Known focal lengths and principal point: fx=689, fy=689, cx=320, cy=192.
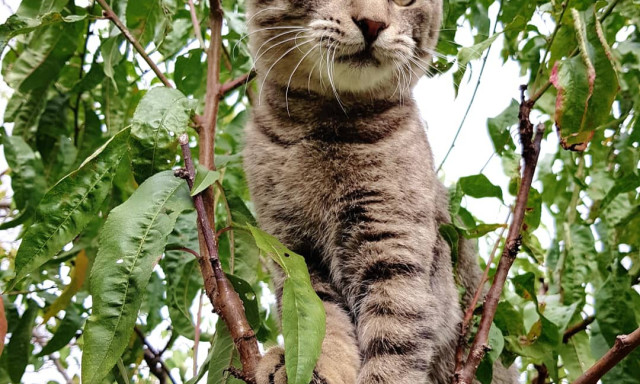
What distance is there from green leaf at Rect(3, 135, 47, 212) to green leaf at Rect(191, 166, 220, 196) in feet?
3.60

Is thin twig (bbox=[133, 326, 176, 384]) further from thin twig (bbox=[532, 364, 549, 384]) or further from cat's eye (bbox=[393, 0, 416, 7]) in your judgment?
cat's eye (bbox=[393, 0, 416, 7])

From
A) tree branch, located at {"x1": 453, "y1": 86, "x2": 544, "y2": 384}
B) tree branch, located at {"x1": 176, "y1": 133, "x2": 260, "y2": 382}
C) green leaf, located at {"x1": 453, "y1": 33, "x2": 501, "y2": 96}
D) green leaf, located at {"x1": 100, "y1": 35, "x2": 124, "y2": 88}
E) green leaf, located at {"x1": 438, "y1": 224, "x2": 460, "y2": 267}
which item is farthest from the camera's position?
green leaf, located at {"x1": 100, "y1": 35, "x2": 124, "y2": 88}

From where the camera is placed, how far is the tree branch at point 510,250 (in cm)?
180

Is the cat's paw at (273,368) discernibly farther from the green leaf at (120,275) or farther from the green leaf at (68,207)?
the green leaf at (68,207)

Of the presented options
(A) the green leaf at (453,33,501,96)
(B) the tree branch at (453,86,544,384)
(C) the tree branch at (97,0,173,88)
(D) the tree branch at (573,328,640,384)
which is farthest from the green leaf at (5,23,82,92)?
(D) the tree branch at (573,328,640,384)

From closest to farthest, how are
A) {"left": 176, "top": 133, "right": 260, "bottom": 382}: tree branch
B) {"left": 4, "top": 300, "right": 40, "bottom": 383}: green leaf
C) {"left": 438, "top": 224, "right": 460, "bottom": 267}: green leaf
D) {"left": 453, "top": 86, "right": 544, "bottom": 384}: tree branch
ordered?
{"left": 176, "top": 133, "right": 260, "bottom": 382}: tree branch, {"left": 453, "top": 86, "right": 544, "bottom": 384}: tree branch, {"left": 438, "top": 224, "right": 460, "bottom": 267}: green leaf, {"left": 4, "top": 300, "right": 40, "bottom": 383}: green leaf

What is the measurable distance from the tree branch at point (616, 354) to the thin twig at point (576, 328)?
65 cm

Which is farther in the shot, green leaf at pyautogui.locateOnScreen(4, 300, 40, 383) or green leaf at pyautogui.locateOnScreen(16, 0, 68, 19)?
green leaf at pyautogui.locateOnScreen(4, 300, 40, 383)

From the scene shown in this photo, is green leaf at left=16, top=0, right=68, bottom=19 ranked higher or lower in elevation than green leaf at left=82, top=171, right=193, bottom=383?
higher

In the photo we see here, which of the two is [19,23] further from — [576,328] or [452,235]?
[576,328]

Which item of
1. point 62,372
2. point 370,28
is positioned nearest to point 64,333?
point 62,372

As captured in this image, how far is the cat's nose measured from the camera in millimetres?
2363

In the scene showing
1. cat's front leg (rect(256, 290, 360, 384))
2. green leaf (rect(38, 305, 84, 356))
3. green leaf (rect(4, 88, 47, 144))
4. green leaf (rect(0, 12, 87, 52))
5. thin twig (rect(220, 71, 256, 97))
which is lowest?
green leaf (rect(38, 305, 84, 356))

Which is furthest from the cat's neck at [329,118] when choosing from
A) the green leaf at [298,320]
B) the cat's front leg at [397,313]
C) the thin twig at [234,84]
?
the green leaf at [298,320]
